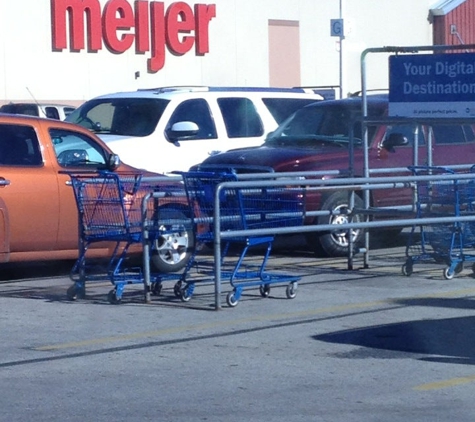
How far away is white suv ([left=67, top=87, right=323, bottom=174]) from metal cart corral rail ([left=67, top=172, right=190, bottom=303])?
4.52m

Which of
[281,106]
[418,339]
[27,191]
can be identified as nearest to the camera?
[418,339]

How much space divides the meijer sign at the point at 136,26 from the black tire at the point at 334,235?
21.0m

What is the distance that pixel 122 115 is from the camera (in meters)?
15.9

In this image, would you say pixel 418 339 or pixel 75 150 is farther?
pixel 75 150

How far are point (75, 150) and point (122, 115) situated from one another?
3813 mm

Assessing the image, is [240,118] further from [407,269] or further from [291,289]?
[291,289]

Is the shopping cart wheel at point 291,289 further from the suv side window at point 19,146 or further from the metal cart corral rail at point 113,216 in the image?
the suv side window at point 19,146

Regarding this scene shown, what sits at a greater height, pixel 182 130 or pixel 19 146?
pixel 182 130

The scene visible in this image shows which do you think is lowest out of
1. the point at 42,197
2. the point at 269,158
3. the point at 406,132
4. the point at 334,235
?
the point at 334,235

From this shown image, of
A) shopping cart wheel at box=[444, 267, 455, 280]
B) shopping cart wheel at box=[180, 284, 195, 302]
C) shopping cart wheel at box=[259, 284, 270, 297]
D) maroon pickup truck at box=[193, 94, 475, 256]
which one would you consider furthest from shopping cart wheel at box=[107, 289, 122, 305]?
shopping cart wheel at box=[444, 267, 455, 280]

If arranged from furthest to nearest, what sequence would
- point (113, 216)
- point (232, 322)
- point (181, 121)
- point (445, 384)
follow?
point (181, 121), point (113, 216), point (232, 322), point (445, 384)

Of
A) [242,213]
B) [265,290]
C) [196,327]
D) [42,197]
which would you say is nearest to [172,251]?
[42,197]

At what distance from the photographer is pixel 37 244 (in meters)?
11.4

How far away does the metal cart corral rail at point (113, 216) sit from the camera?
33.7 ft
